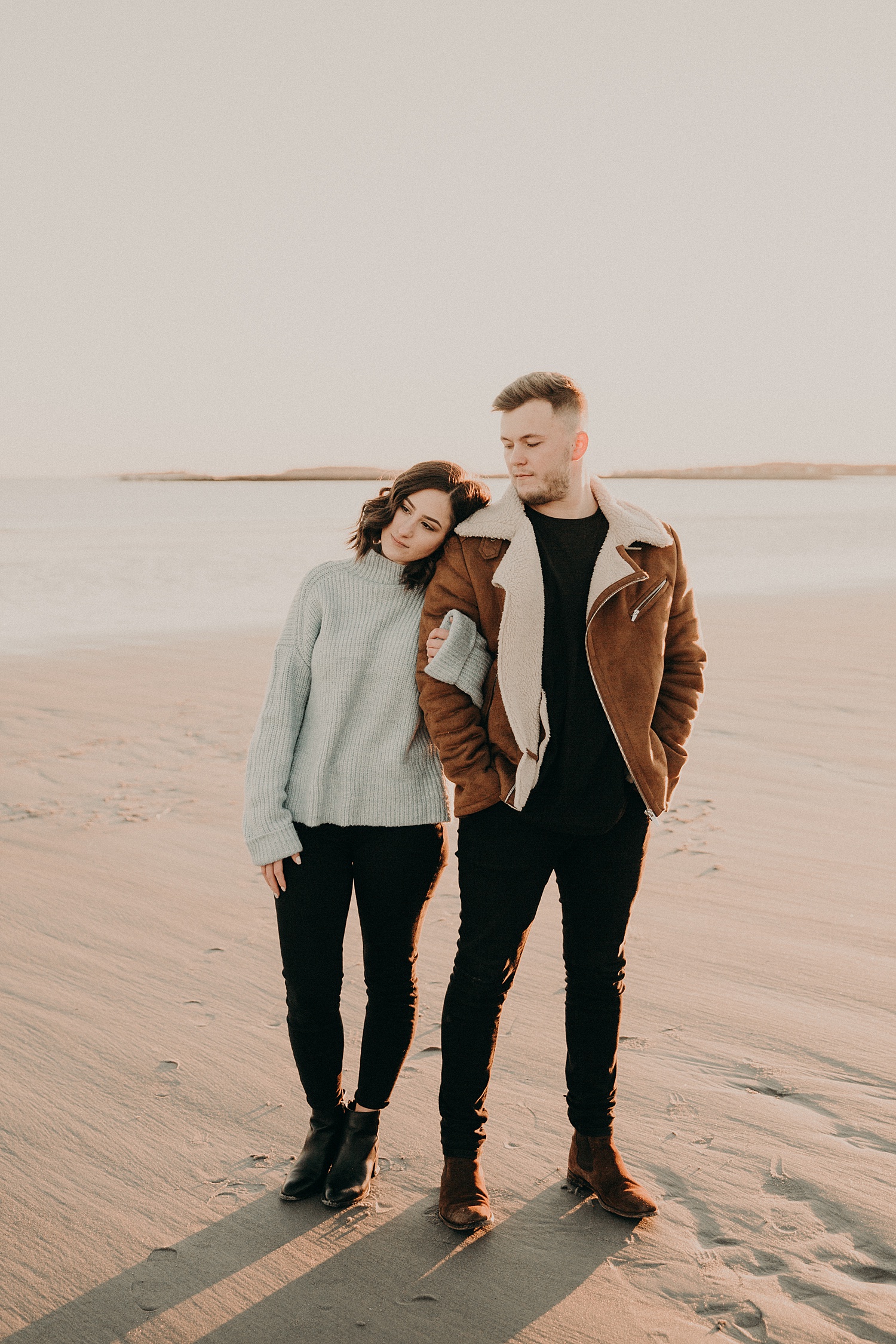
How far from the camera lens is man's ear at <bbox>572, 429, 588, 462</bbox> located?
2.23m

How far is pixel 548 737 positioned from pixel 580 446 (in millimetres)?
650

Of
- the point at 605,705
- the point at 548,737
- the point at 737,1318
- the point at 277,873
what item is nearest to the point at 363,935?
the point at 277,873

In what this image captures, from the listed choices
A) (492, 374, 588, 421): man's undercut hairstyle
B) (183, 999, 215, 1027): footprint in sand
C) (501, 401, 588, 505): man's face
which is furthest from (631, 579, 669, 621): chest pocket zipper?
(183, 999, 215, 1027): footprint in sand

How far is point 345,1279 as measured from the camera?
2076 mm

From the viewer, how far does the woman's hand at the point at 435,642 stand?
7.19ft

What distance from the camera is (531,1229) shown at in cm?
223

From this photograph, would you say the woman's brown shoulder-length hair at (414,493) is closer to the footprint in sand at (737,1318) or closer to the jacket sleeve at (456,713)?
the jacket sleeve at (456,713)

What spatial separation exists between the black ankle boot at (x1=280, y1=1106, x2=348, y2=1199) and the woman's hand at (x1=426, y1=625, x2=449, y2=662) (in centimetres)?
112

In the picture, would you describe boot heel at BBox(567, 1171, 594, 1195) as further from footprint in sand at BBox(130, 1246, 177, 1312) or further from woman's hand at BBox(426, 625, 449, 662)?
woman's hand at BBox(426, 625, 449, 662)

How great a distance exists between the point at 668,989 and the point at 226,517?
35.9m

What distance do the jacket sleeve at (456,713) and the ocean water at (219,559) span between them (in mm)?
1338

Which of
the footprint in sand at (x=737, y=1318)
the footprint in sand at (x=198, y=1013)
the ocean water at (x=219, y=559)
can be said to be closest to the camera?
the footprint in sand at (x=737, y=1318)

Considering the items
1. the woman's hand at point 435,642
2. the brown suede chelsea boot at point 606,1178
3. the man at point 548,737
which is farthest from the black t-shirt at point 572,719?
the brown suede chelsea boot at point 606,1178

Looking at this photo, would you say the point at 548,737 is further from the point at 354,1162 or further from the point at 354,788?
the point at 354,1162
